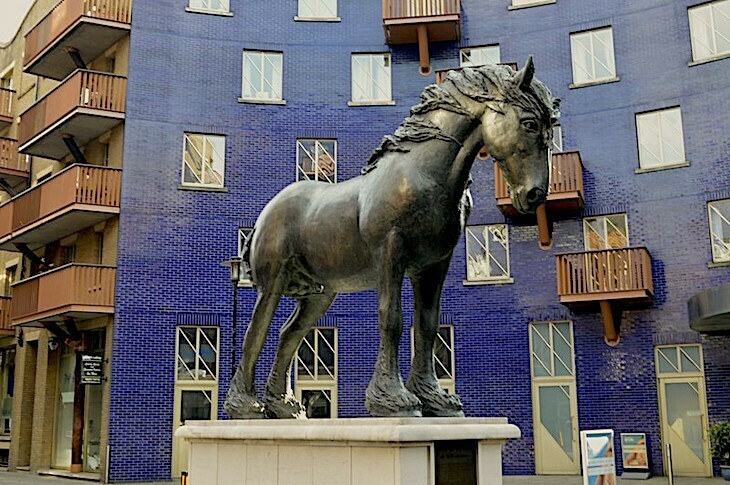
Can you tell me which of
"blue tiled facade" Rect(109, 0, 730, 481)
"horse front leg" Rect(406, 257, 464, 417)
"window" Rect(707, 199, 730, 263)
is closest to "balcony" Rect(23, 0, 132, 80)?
"blue tiled facade" Rect(109, 0, 730, 481)

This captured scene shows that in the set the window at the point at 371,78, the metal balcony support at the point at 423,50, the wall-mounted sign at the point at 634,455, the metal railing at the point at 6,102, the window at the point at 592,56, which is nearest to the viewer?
the wall-mounted sign at the point at 634,455

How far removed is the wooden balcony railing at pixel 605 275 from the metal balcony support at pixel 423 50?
769 cm

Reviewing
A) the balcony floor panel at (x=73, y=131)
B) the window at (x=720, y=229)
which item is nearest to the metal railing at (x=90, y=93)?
the balcony floor panel at (x=73, y=131)

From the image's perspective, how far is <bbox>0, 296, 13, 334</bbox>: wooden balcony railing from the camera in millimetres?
30859

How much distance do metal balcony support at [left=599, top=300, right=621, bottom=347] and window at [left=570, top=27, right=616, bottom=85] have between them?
6984 millimetres

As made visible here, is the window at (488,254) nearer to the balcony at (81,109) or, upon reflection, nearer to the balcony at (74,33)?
the balcony at (81,109)

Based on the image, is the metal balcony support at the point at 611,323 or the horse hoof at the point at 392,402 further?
the metal balcony support at the point at 611,323

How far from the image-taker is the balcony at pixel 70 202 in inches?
971

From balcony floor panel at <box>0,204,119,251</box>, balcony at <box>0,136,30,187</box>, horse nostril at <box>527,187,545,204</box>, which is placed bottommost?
horse nostril at <box>527,187,545,204</box>

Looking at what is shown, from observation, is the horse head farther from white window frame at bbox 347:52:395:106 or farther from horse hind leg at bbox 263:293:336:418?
white window frame at bbox 347:52:395:106

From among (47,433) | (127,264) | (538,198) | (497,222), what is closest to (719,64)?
(497,222)

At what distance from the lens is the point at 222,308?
82.4 ft

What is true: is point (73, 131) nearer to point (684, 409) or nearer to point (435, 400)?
point (684, 409)

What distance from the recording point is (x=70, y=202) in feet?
80.8
